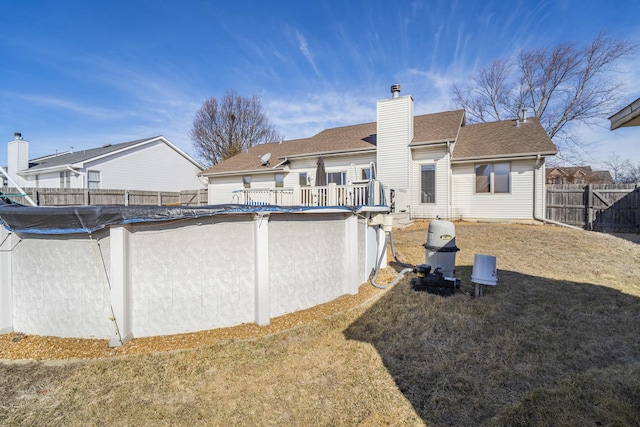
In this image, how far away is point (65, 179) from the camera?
18516mm

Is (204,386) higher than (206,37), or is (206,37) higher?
(206,37)

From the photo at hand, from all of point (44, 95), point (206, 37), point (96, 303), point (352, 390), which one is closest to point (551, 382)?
point (352, 390)

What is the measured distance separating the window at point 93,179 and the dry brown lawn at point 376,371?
1774 cm

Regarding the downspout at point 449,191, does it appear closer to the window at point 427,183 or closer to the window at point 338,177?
the window at point 427,183

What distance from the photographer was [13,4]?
312 inches

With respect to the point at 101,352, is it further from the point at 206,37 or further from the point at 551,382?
the point at 206,37

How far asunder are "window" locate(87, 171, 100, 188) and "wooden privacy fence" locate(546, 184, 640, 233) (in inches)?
963

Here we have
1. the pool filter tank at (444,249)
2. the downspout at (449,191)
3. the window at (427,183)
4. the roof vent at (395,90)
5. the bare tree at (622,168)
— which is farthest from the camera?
the bare tree at (622,168)

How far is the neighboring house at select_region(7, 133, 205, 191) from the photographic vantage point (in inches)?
723

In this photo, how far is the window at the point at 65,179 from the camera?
1831 cm

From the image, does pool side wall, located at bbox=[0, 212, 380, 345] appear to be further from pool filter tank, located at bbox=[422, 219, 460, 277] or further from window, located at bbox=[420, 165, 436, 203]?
window, located at bbox=[420, 165, 436, 203]

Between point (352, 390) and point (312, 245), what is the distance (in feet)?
8.17

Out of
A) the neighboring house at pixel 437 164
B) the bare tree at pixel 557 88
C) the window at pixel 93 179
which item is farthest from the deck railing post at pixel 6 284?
the bare tree at pixel 557 88

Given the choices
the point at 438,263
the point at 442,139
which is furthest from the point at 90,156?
the point at 438,263
